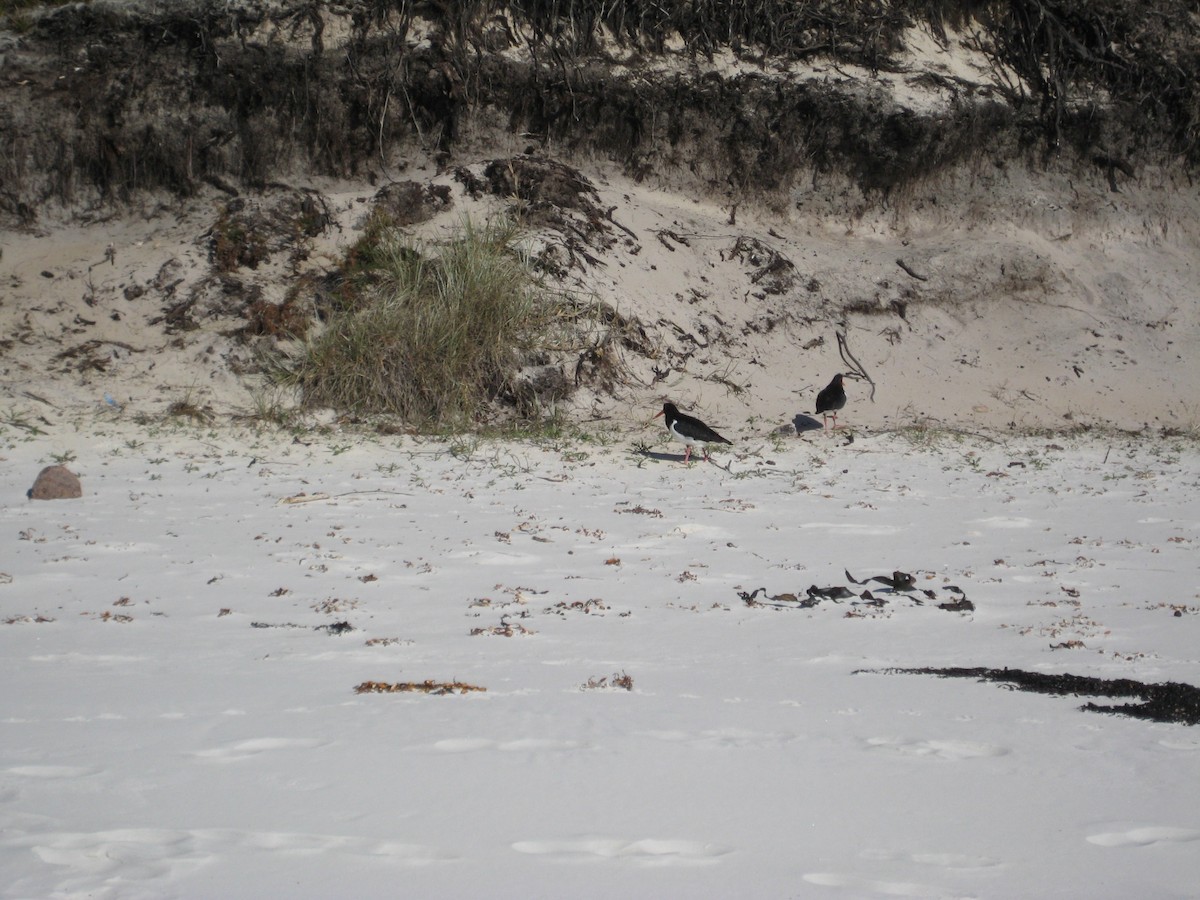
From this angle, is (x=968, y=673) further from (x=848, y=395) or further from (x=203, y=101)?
(x=203, y=101)

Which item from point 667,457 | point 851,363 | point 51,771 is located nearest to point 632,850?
point 51,771

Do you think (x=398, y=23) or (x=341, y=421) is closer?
(x=341, y=421)

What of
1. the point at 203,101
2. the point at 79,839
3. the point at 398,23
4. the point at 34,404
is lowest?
the point at 34,404

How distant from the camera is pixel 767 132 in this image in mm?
11000

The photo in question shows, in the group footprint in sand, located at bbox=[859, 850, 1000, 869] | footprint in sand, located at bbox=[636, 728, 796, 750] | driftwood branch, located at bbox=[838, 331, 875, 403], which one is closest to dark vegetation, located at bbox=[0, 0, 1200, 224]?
driftwood branch, located at bbox=[838, 331, 875, 403]

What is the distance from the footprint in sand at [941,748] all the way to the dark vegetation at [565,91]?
8.82 metres

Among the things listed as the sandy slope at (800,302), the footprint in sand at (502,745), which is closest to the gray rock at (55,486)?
the sandy slope at (800,302)

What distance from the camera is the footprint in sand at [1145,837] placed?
2244mm

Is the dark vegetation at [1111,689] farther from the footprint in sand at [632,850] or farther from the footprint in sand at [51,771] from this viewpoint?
the footprint in sand at [51,771]

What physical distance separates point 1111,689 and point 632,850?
5.72 ft

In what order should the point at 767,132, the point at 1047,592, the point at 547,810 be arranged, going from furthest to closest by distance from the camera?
the point at 767,132
the point at 1047,592
the point at 547,810

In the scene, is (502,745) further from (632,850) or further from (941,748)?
(941,748)

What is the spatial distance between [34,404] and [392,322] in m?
2.55

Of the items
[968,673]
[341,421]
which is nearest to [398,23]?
[341,421]
